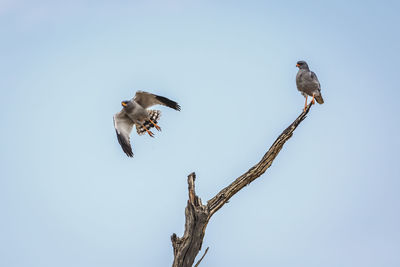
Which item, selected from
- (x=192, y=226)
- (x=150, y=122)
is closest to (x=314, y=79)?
(x=150, y=122)

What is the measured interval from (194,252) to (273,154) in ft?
6.13

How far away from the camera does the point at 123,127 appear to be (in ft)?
45.5

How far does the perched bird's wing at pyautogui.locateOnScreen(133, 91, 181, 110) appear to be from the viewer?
531 inches

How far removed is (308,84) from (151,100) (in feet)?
13.2

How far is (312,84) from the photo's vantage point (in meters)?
11.6

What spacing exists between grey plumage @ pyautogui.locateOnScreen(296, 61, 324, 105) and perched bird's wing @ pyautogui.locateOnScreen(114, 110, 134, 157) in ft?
13.7

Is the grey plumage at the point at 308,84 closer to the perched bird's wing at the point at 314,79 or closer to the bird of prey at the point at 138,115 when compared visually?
the perched bird's wing at the point at 314,79

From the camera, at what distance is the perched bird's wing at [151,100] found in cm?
1348

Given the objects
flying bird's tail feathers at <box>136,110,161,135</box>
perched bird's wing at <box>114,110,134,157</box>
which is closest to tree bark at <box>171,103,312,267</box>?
perched bird's wing at <box>114,110,134,157</box>

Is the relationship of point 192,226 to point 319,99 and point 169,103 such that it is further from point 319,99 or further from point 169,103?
point 169,103

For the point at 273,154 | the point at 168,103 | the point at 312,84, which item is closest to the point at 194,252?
the point at 273,154

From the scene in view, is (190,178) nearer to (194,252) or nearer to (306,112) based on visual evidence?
(194,252)

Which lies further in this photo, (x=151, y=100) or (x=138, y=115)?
(x=151, y=100)

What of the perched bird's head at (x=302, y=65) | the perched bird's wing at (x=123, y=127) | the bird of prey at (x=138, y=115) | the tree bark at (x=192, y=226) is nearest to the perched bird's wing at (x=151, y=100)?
the bird of prey at (x=138, y=115)
